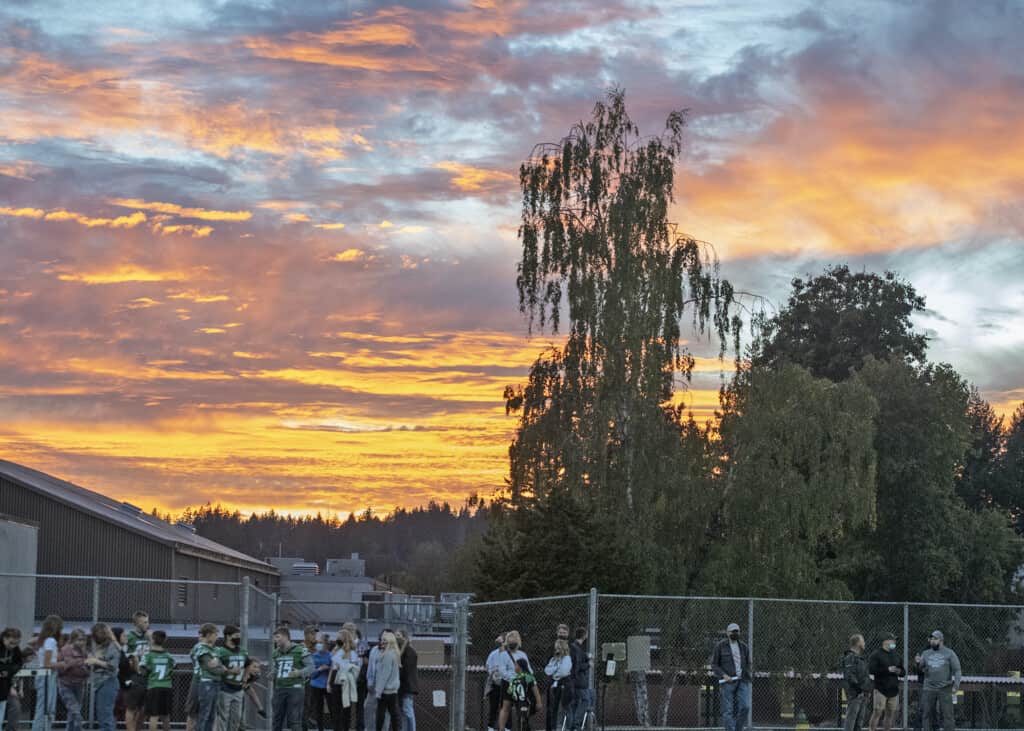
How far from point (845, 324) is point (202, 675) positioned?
51.8 metres

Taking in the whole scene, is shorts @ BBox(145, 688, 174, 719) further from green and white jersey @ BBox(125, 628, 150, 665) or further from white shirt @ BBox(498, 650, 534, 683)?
white shirt @ BBox(498, 650, 534, 683)

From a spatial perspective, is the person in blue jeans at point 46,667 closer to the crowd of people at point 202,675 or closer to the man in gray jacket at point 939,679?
the crowd of people at point 202,675

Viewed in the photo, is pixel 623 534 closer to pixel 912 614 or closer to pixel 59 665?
pixel 912 614

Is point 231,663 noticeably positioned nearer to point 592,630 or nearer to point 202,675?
point 202,675

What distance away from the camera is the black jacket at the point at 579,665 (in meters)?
22.8

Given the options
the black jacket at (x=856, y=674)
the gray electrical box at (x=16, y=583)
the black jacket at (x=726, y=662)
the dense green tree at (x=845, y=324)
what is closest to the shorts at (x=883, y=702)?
the black jacket at (x=856, y=674)

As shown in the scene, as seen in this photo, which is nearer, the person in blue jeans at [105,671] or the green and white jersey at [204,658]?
the green and white jersey at [204,658]

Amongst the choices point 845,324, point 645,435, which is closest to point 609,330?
point 645,435

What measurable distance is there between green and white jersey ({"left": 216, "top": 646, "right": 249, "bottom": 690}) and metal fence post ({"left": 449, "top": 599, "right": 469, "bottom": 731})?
206 inches

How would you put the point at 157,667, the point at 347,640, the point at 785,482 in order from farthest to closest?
the point at 785,482
the point at 347,640
the point at 157,667

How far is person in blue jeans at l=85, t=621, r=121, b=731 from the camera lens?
777 inches

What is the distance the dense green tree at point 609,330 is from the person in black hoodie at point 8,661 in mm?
18831

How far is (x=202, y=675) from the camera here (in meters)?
18.6

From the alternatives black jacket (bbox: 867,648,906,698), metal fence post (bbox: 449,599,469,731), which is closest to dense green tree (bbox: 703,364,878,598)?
black jacket (bbox: 867,648,906,698)
